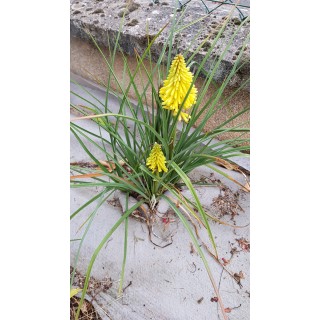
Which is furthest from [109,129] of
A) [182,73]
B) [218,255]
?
[218,255]

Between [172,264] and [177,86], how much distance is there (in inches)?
13.7

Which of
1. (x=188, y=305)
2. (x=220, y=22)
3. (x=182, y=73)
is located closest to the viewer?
(x=182, y=73)

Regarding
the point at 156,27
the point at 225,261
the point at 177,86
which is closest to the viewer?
the point at 177,86

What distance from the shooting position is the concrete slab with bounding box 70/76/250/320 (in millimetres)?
658

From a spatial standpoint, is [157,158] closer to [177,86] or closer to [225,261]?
[177,86]

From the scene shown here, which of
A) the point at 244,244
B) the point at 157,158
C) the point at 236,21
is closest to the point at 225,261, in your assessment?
the point at 244,244

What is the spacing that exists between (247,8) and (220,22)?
0.07m

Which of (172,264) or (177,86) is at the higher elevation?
(177,86)

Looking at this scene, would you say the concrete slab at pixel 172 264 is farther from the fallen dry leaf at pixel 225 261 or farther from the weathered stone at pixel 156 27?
the weathered stone at pixel 156 27

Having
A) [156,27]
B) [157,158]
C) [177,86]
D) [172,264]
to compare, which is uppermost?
[156,27]

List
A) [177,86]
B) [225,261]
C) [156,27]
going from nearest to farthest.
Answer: [177,86] < [225,261] < [156,27]

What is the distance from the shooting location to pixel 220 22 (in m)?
0.78

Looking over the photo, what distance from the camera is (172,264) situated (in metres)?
0.71
